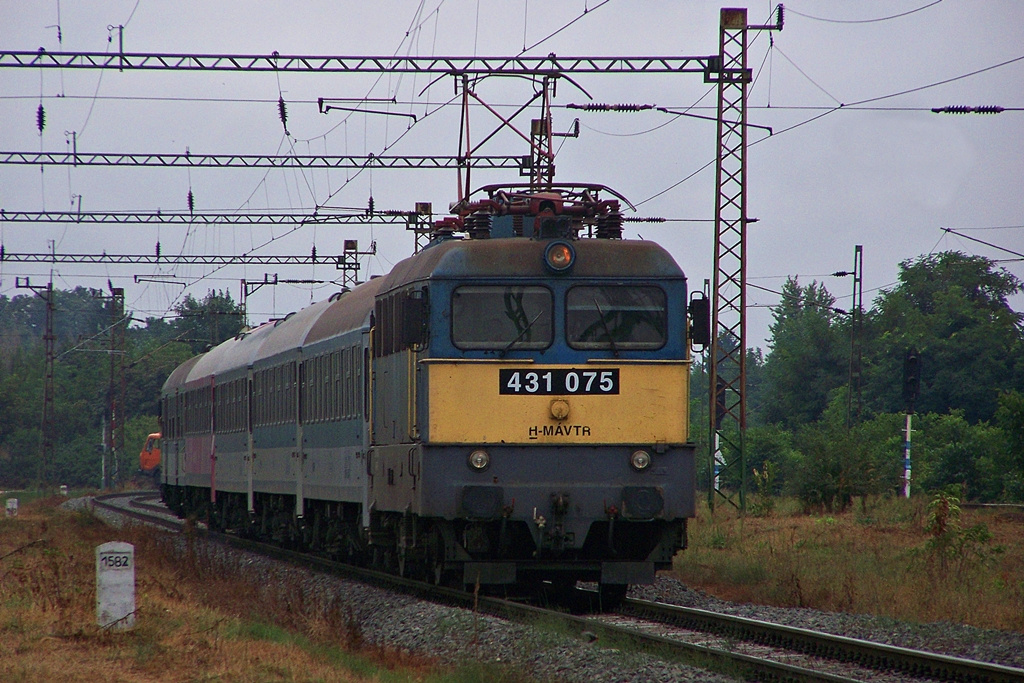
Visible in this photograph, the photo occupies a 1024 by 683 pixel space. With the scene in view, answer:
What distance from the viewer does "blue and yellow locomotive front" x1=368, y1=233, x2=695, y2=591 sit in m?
12.3

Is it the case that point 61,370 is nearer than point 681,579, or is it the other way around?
point 681,579

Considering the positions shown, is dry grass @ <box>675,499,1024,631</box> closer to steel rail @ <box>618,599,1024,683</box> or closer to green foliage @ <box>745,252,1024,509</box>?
steel rail @ <box>618,599,1024,683</box>

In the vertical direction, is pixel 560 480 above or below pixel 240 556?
above

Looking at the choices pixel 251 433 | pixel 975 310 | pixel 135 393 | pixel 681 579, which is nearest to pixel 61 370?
pixel 135 393

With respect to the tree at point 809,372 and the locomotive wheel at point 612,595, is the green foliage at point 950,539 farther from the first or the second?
the tree at point 809,372

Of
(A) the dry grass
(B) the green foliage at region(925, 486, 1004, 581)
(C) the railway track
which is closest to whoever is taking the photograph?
(C) the railway track

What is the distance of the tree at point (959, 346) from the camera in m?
64.8

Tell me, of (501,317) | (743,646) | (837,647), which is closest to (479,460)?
(501,317)

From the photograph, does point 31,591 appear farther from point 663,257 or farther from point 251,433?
point 251,433

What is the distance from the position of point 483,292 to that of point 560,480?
184 cm

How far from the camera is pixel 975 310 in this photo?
68.6 meters

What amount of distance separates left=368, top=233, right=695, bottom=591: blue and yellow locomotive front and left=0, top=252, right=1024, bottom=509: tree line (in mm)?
23006

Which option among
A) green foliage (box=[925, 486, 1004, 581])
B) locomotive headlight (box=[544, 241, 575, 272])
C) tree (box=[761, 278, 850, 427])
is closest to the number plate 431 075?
locomotive headlight (box=[544, 241, 575, 272])

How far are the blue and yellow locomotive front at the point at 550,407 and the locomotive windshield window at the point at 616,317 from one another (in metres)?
0.01
